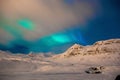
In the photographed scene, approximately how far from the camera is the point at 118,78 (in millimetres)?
42594

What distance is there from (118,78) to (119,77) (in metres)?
0.28

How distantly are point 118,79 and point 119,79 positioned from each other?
0.59ft

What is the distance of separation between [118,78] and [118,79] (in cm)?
18

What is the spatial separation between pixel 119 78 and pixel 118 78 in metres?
0.18

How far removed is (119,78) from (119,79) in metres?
0.18

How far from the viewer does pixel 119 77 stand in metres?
42.7

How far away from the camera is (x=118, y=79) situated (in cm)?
4250

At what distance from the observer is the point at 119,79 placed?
42531 mm

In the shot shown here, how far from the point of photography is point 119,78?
1678 inches

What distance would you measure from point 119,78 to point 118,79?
0.92 feet

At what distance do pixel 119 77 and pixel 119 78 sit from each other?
184 mm
